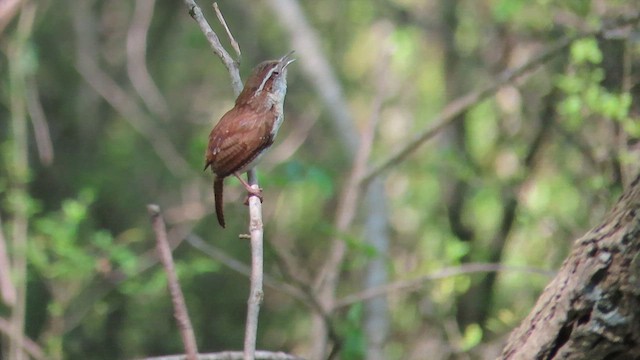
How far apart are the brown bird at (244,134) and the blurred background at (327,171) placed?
101 cm

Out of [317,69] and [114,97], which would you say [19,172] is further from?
[317,69]

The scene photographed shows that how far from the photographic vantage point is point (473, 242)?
266 inches

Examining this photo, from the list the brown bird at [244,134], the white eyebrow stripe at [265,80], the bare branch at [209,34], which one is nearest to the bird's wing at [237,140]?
the brown bird at [244,134]

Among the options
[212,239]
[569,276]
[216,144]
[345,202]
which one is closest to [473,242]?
[345,202]

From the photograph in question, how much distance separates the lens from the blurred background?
525cm

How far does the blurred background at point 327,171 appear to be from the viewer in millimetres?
5250

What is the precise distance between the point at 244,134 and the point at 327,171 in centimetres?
251

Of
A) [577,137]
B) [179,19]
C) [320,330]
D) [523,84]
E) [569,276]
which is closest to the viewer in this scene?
[569,276]

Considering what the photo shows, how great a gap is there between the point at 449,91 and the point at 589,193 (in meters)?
1.87

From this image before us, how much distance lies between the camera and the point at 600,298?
2.04 meters

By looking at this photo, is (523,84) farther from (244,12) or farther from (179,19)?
(179,19)

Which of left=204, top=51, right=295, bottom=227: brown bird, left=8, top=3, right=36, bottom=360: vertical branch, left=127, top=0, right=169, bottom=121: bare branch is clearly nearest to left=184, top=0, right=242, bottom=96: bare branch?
left=204, top=51, right=295, bottom=227: brown bird

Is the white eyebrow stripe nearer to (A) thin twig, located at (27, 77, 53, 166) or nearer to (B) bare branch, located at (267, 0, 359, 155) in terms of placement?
(A) thin twig, located at (27, 77, 53, 166)

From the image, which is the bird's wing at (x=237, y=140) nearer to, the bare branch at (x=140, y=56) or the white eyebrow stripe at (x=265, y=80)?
the white eyebrow stripe at (x=265, y=80)
